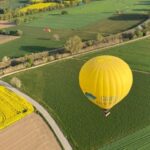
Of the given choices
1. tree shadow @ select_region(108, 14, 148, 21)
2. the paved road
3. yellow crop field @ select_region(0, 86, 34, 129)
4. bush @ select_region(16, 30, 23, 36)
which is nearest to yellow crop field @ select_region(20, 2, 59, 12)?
tree shadow @ select_region(108, 14, 148, 21)

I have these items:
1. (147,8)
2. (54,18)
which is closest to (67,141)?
(54,18)

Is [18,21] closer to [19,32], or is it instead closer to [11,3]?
[19,32]

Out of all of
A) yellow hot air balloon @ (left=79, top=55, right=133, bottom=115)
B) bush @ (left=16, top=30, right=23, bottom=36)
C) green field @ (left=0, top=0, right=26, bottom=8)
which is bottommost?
bush @ (left=16, top=30, right=23, bottom=36)

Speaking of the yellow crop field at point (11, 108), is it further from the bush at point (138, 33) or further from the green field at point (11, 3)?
the green field at point (11, 3)

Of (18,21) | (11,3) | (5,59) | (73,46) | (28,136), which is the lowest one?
(28,136)

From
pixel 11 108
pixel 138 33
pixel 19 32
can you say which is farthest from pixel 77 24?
pixel 11 108

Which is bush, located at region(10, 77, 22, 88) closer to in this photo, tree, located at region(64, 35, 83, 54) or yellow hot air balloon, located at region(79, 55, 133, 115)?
tree, located at region(64, 35, 83, 54)

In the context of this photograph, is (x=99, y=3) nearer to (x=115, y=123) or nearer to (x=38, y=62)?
(x=38, y=62)

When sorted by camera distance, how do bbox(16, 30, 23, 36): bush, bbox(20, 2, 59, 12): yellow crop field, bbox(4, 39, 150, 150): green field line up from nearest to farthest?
bbox(4, 39, 150, 150): green field → bbox(16, 30, 23, 36): bush → bbox(20, 2, 59, 12): yellow crop field
